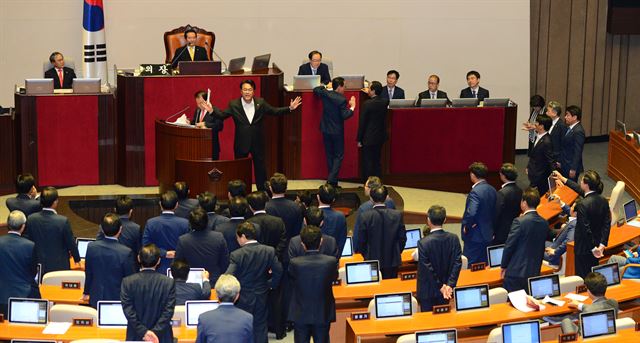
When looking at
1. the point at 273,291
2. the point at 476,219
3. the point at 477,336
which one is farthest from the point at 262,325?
the point at 476,219

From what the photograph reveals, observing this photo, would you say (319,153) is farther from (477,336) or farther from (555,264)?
(477,336)

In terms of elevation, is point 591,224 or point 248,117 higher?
point 248,117

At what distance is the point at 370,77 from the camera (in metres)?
17.6

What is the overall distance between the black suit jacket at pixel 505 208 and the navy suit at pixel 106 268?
401cm

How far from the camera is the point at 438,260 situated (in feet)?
30.8

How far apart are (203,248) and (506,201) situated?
139 inches

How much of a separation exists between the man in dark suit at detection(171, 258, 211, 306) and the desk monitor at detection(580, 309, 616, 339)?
2880 mm

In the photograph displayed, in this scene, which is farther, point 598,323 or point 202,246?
point 202,246

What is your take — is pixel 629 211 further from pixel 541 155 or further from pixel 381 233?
pixel 381 233

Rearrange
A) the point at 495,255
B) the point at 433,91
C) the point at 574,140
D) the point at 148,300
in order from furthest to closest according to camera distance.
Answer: the point at 433,91 → the point at 574,140 → the point at 495,255 → the point at 148,300

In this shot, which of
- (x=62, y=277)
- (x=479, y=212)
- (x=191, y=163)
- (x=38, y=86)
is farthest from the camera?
(x=38, y=86)

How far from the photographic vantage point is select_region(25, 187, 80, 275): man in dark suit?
32.1 ft

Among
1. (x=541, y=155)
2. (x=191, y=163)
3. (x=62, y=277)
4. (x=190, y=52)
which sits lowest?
(x=62, y=277)

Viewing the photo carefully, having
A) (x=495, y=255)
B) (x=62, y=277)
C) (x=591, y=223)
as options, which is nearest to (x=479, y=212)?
(x=495, y=255)
